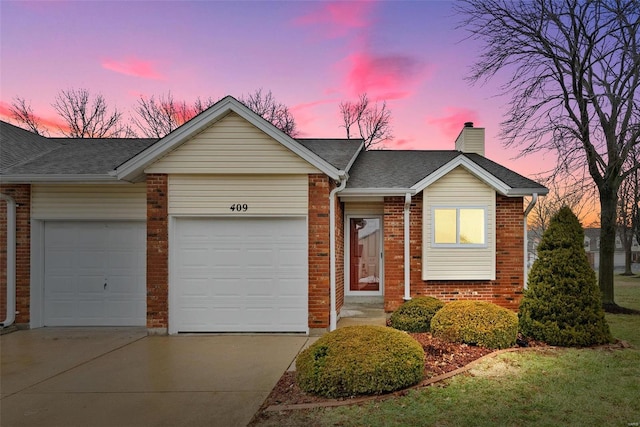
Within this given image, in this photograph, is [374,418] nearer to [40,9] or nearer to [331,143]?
[331,143]

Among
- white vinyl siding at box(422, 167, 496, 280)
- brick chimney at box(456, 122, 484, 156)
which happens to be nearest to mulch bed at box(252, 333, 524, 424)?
white vinyl siding at box(422, 167, 496, 280)

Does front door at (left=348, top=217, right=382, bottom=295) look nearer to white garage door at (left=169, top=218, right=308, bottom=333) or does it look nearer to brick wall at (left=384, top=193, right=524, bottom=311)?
brick wall at (left=384, top=193, right=524, bottom=311)

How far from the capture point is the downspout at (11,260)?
915 cm

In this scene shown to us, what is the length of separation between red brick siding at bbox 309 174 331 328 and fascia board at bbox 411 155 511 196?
3104 mm

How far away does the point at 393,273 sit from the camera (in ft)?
35.8

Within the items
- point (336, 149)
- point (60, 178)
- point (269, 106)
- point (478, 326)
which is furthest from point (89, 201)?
point (269, 106)

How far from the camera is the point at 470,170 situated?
10562mm

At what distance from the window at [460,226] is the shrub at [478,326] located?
3.56 metres

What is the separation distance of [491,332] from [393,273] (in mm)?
4205

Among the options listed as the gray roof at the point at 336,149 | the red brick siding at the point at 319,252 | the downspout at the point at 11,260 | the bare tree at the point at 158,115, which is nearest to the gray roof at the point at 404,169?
the gray roof at the point at 336,149

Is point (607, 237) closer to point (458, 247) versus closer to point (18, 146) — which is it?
point (458, 247)

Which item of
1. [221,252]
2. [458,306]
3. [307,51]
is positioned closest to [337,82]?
[307,51]

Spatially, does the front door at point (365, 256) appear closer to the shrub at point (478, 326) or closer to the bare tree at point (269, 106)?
the shrub at point (478, 326)

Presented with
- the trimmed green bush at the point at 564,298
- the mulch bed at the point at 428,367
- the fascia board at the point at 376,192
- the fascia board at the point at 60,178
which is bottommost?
the mulch bed at the point at 428,367
